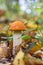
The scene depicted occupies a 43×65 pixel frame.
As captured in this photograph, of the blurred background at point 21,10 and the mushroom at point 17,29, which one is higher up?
the blurred background at point 21,10

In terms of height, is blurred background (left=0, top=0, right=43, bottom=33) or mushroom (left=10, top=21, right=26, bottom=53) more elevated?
blurred background (left=0, top=0, right=43, bottom=33)

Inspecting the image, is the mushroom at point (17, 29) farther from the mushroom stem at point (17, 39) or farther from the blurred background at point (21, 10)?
the blurred background at point (21, 10)

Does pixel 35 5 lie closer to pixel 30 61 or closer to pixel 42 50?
pixel 42 50

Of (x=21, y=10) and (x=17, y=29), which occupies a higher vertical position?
(x=21, y=10)

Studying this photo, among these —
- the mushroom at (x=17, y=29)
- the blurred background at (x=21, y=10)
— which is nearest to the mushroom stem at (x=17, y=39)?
the mushroom at (x=17, y=29)

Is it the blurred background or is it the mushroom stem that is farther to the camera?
the blurred background

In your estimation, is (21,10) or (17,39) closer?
(17,39)

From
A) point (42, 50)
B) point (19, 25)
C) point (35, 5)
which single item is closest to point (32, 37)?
point (42, 50)

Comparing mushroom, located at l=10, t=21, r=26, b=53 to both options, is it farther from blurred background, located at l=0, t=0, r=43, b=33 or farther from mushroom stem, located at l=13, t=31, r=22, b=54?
blurred background, located at l=0, t=0, r=43, b=33

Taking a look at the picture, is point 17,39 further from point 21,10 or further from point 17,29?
point 21,10

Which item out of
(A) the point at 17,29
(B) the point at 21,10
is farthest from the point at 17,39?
(B) the point at 21,10

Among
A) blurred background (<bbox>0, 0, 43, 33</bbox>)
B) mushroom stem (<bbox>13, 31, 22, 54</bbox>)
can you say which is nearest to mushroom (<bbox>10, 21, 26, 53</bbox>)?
mushroom stem (<bbox>13, 31, 22, 54</bbox>)
